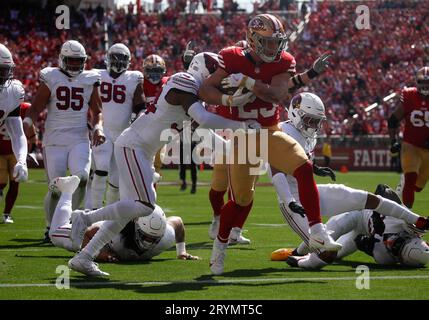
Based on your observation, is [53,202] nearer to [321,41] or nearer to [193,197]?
[193,197]

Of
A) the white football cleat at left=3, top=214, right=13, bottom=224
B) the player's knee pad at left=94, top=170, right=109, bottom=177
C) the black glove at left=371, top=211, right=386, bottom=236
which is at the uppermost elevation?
the black glove at left=371, top=211, right=386, bottom=236

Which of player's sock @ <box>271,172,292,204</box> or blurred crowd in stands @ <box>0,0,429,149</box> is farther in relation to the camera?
blurred crowd in stands @ <box>0,0,429,149</box>

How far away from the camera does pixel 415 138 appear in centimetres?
1172

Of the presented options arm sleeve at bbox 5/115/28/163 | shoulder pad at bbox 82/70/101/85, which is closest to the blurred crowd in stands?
shoulder pad at bbox 82/70/101/85

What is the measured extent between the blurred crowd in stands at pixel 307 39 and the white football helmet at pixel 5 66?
20.1m

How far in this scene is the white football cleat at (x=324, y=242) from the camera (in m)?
6.73

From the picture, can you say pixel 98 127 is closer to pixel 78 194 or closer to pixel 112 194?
pixel 78 194

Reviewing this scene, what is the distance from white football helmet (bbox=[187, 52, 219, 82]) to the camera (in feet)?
23.0

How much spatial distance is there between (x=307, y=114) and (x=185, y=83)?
158 centimetres

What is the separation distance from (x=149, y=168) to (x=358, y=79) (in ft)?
81.4

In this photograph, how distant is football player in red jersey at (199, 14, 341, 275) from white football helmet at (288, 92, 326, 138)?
2.42ft

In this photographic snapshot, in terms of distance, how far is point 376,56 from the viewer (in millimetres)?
32031

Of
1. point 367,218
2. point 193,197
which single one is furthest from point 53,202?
point 193,197

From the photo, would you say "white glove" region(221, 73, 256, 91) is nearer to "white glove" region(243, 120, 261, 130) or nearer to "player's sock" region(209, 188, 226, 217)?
"white glove" region(243, 120, 261, 130)
